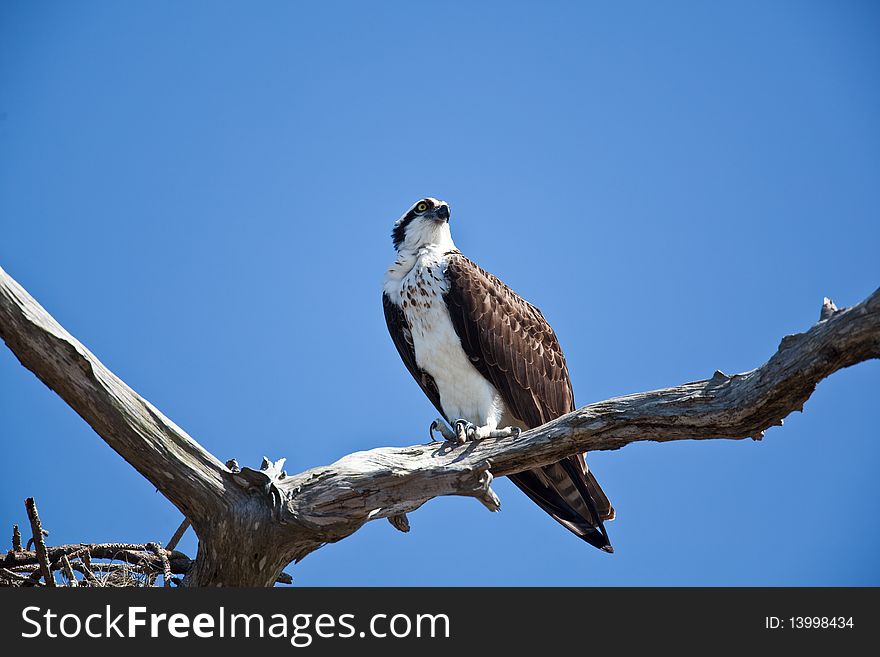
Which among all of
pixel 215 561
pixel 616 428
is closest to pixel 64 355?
pixel 215 561

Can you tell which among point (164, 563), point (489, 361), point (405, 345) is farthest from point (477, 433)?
point (164, 563)

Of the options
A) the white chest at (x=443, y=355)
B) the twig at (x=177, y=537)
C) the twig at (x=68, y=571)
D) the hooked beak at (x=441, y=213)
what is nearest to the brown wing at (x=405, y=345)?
the white chest at (x=443, y=355)

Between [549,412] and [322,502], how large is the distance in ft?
7.63

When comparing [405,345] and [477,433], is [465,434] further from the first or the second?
[405,345]

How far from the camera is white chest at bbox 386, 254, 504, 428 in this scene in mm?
6902

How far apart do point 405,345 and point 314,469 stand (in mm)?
2176

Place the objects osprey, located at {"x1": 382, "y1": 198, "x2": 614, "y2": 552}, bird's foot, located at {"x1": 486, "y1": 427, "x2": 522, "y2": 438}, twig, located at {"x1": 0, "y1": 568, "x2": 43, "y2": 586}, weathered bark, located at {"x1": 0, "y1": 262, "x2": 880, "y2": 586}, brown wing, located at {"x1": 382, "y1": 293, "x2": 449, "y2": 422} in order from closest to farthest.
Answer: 1. weathered bark, located at {"x1": 0, "y1": 262, "x2": 880, "y2": 586}
2. twig, located at {"x1": 0, "y1": 568, "x2": 43, "y2": 586}
3. bird's foot, located at {"x1": 486, "y1": 427, "x2": 522, "y2": 438}
4. osprey, located at {"x1": 382, "y1": 198, "x2": 614, "y2": 552}
5. brown wing, located at {"x1": 382, "y1": 293, "x2": 449, "y2": 422}

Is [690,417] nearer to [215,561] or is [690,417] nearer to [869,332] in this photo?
[869,332]

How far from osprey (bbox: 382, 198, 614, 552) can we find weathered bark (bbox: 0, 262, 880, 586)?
1.09 m

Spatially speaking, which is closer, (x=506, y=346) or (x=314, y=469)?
(x=314, y=469)

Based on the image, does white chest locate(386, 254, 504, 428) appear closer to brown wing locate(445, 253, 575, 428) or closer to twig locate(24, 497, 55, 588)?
brown wing locate(445, 253, 575, 428)

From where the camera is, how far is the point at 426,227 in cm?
764

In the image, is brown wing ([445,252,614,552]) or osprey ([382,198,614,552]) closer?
brown wing ([445,252,614,552])

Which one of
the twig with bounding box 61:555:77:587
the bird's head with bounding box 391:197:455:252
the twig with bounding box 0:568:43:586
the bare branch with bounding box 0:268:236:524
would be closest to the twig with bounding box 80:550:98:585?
the twig with bounding box 61:555:77:587
